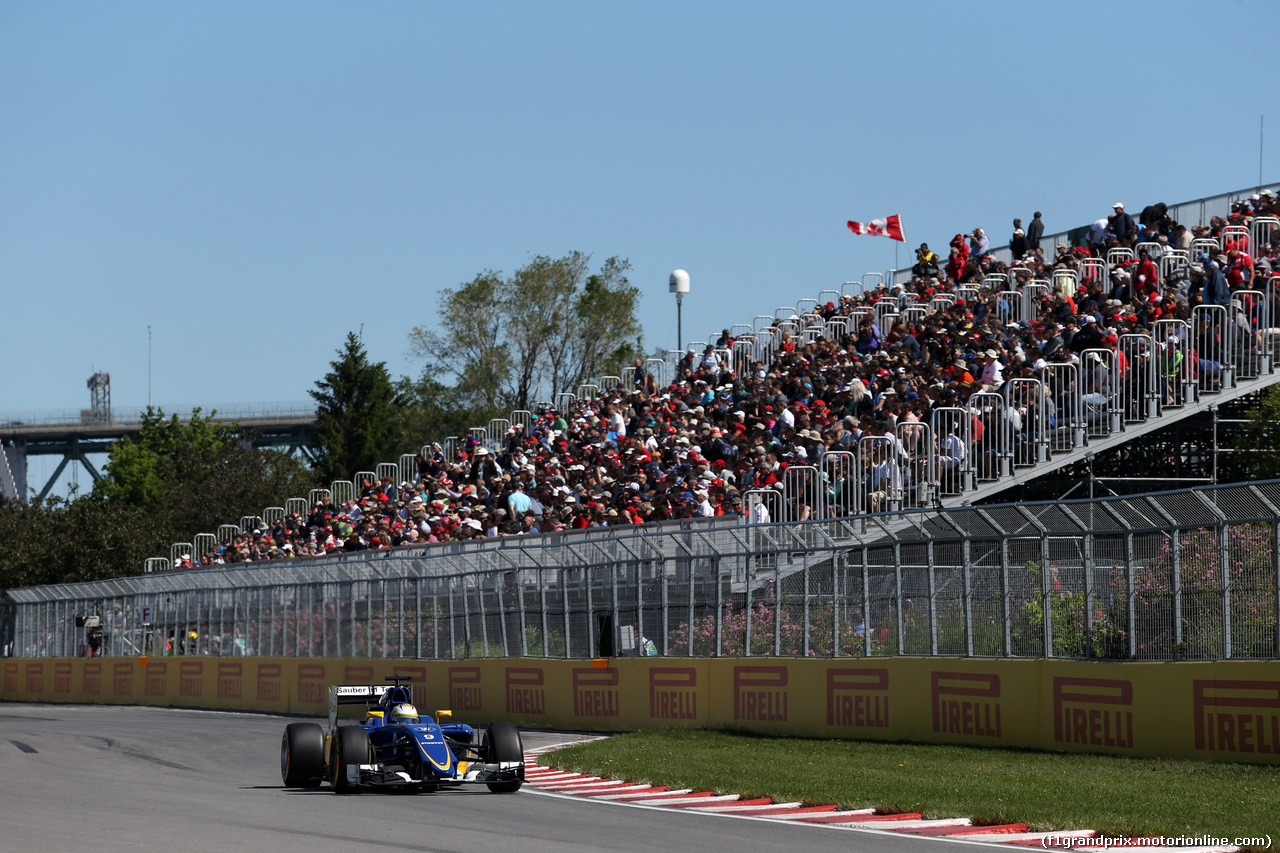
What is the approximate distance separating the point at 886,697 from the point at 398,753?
22.5 ft

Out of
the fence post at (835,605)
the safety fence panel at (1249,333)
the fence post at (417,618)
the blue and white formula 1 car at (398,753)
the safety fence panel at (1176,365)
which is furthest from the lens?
the fence post at (417,618)

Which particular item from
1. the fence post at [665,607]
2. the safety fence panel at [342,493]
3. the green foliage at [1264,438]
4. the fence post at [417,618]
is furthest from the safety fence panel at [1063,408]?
the safety fence panel at [342,493]

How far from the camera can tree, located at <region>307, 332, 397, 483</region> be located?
258 ft

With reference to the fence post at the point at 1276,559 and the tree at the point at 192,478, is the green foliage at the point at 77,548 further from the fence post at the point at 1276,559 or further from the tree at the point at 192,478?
Result: the fence post at the point at 1276,559

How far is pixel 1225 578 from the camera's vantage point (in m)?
15.9

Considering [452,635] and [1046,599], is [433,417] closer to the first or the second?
[452,635]

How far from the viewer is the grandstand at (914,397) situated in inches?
1047

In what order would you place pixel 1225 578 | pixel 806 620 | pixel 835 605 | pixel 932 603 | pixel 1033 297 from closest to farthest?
pixel 1225 578 < pixel 932 603 < pixel 835 605 < pixel 806 620 < pixel 1033 297

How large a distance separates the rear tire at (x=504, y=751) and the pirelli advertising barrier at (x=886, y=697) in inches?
225

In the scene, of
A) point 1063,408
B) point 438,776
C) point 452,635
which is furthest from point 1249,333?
point 438,776

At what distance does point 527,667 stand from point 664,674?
379 centimetres

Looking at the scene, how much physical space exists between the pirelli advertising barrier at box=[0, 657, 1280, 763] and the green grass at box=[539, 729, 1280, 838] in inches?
14.0

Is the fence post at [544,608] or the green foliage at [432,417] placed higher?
the green foliage at [432,417]

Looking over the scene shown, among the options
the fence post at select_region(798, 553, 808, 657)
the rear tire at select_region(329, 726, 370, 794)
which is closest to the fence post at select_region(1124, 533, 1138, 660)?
the fence post at select_region(798, 553, 808, 657)
